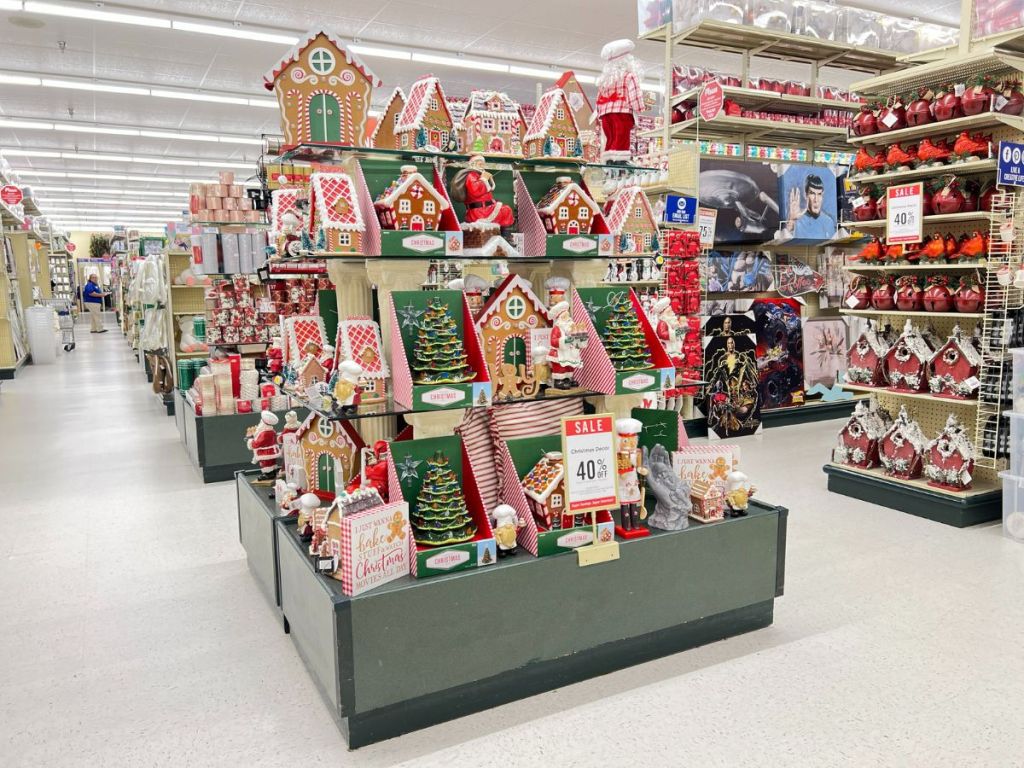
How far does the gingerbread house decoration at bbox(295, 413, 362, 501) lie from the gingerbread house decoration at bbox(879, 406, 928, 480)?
10.7ft

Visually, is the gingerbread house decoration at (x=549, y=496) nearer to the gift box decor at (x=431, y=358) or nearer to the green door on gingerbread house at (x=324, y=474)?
the gift box decor at (x=431, y=358)

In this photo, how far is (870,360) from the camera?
4555mm

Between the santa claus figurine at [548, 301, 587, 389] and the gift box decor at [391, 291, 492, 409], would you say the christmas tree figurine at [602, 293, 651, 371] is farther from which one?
the gift box decor at [391, 291, 492, 409]

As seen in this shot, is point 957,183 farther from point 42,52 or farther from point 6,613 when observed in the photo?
point 42,52

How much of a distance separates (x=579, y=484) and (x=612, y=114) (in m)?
1.41

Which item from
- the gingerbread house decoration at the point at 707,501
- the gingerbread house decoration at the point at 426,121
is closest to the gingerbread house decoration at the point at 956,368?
the gingerbread house decoration at the point at 707,501

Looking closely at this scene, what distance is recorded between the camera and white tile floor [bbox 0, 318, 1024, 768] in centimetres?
215

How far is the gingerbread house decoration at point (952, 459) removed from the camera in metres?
4.05

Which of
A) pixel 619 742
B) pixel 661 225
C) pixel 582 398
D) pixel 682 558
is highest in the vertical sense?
pixel 661 225

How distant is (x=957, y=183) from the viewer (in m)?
4.09

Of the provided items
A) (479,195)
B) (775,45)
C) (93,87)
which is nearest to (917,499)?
(479,195)

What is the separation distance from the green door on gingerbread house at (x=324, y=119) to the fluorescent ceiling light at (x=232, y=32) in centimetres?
678

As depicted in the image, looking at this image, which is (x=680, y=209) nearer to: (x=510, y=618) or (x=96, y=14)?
(x=510, y=618)

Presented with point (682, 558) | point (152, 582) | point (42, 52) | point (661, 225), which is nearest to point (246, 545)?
point (152, 582)
